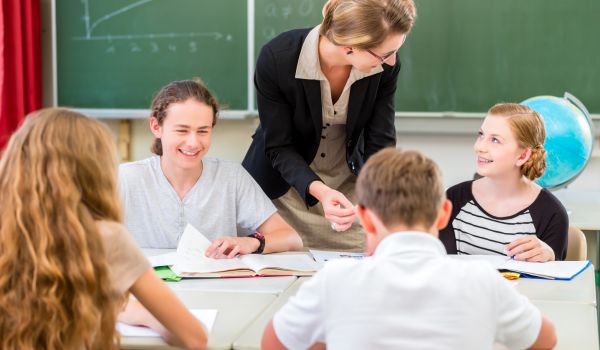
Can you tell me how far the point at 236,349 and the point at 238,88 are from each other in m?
2.96

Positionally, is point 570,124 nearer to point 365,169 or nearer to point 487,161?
point 487,161

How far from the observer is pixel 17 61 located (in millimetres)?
4316

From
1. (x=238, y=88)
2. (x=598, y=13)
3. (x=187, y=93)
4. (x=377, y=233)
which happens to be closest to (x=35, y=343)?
(x=377, y=233)

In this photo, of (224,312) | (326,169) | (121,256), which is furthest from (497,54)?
(121,256)

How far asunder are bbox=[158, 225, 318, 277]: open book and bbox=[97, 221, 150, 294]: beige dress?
2.14ft

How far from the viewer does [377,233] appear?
1.38 m

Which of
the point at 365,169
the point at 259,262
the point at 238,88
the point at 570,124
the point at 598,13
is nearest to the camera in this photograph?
the point at 365,169

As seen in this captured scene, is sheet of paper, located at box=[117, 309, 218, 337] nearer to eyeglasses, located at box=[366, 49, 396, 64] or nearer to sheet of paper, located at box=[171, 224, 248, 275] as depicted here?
sheet of paper, located at box=[171, 224, 248, 275]

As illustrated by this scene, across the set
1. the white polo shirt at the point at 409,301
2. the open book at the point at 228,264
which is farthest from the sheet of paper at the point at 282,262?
the white polo shirt at the point at 409,301

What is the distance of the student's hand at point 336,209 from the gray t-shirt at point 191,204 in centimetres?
25

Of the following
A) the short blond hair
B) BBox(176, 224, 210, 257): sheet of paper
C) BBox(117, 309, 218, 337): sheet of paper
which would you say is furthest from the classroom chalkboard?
the short blond hair

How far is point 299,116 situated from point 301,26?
1673mm

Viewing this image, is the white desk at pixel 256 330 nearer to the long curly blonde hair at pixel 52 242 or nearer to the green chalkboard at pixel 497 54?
the long curly blonde hair at pixel 52 242

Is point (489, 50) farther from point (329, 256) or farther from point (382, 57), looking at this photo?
point (329, 256)
